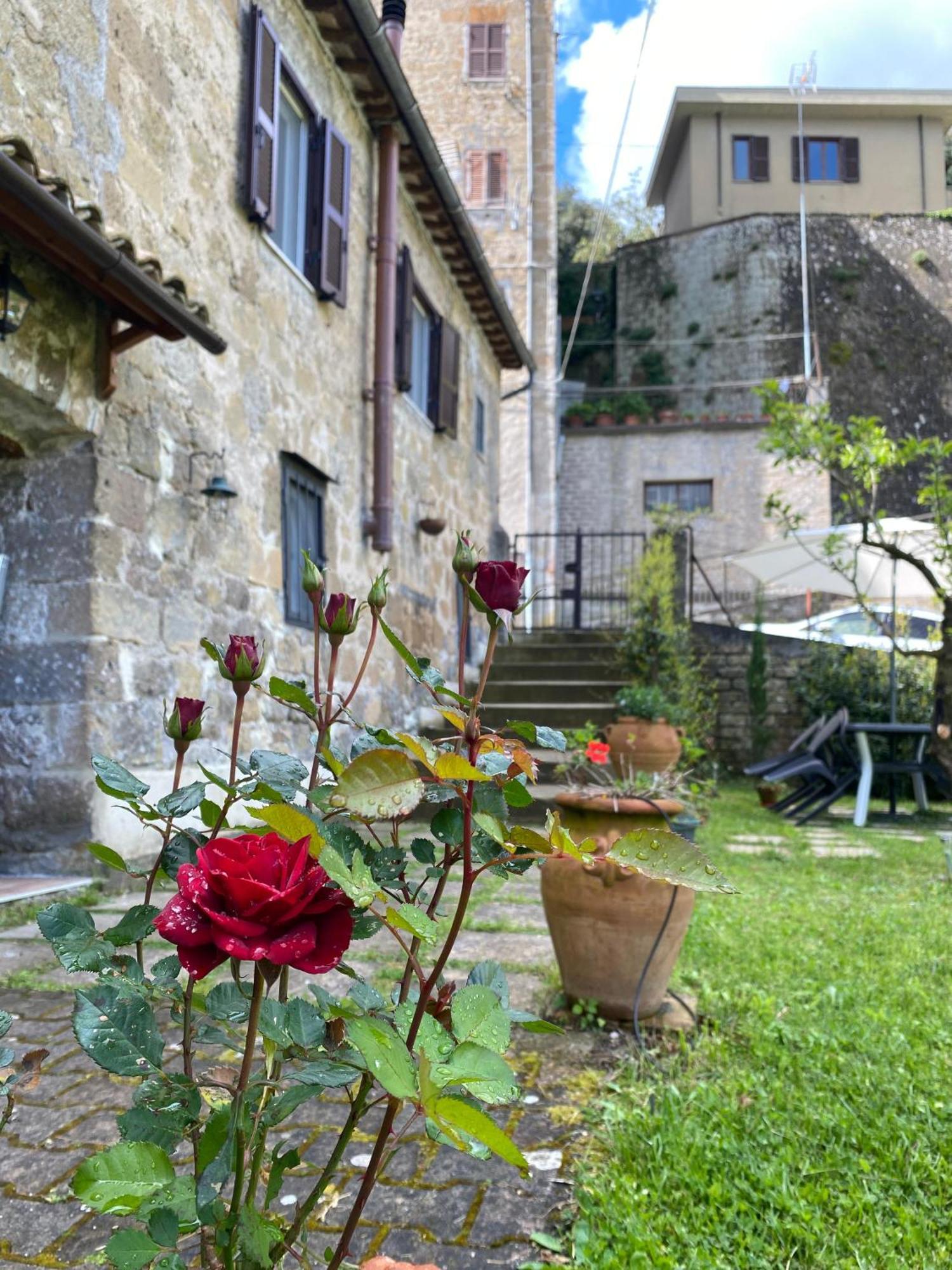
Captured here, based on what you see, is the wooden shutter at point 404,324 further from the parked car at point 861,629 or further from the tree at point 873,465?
the parked car at point 861,629

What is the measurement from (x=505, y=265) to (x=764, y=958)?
1369 centimetres

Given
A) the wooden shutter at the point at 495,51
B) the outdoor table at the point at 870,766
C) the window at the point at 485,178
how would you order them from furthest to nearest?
the wooden shutter at the point at 495,51
the window at the point at 485,178
the outdoor table at the point at 870,766

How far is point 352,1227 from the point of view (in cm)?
84

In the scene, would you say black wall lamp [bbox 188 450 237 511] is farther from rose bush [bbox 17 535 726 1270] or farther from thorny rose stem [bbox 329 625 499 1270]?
thorny rose stem [bbox 329 625 499 1270]

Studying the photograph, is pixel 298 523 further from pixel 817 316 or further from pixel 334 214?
pixel 817 316

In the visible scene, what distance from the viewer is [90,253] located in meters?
3.13

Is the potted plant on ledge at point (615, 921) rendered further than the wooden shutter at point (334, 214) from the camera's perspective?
No

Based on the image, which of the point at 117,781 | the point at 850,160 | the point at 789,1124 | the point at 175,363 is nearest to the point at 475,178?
the point at 850,160

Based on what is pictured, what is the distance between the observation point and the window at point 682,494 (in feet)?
54.0

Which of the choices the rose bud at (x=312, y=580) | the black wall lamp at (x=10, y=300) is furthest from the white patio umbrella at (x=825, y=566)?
the rose bud at (x=312, y=580)

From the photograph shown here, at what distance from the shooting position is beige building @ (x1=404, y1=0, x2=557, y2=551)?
48.1ft

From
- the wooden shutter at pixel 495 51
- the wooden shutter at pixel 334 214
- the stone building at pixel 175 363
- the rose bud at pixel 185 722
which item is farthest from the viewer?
the wooden shutter at pixel 495 51

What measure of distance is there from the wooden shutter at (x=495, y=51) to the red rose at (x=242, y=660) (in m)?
16.7

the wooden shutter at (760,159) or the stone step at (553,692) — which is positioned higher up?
the wooden shutter at (760,159)
